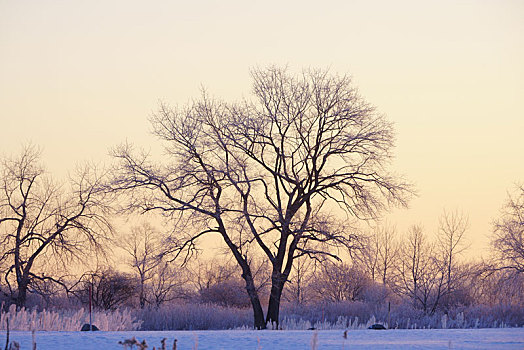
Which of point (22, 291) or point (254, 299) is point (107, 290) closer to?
point (22, 291)

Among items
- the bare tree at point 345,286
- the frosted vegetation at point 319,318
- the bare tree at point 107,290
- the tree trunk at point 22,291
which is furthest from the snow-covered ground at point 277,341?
the bare tree at point 345,286

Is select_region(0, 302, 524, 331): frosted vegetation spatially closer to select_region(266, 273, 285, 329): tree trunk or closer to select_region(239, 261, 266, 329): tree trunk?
select_region(266, 273, 285, 329): tree trunk

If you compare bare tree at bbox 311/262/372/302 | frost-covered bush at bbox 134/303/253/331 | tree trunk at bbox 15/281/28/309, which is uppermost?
bare tree at bbox 311/262/372/302

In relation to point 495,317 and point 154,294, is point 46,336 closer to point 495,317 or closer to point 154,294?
point 495,317

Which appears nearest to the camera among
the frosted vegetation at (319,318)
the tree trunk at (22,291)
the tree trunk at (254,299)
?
the frosted vegetation at (319,318)

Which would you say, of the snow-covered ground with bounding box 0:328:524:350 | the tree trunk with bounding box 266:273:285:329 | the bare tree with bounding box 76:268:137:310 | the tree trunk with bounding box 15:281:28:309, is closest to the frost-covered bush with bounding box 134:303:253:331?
the tree trunk with bounding box 266:273:285:329

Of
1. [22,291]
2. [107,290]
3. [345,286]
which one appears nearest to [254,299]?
[22,291]

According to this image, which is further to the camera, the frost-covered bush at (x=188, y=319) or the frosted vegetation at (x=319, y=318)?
the frost-covered bush at (x=188, y=319)

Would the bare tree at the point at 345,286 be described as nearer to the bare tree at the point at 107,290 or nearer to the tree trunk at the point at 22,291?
the bare tree at the point at 107,290

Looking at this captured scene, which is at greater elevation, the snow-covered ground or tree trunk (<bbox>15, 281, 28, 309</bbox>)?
tree trunk (<bbox>15, 281, 28, 309</bbox>)

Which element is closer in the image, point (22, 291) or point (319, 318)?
point (319, 318)

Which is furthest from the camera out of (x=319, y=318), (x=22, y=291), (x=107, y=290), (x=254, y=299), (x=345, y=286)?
(x=345, y=286)

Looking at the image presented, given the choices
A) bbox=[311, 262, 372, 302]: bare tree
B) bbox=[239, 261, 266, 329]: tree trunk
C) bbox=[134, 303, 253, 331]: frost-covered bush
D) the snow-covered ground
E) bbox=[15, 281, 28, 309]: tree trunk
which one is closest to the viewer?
the snow-covered ground

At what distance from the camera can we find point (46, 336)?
13.5 m
